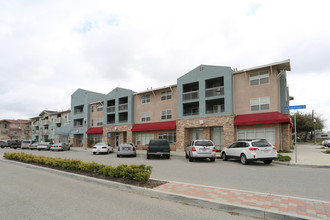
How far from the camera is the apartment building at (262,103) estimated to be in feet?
70.9

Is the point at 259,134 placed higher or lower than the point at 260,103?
lower

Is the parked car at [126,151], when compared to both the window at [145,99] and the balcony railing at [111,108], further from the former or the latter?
the balcony railing at [111,108]

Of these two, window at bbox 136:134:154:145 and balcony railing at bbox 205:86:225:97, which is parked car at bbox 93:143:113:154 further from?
balcony railing at bbox 205:86:225:97

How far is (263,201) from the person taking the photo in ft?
17.2

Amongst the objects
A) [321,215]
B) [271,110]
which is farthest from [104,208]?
[271,110]

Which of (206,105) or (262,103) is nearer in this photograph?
(262,103)

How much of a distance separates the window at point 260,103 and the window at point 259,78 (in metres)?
1.72

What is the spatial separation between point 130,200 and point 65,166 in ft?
20.1

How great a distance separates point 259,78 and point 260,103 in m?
2.67

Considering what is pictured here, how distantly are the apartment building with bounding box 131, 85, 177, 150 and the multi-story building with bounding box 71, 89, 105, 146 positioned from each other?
43.2 ft

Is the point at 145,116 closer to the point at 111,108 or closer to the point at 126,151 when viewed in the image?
the point at 111,108

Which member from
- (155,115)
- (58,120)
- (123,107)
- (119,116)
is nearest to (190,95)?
(155,115)

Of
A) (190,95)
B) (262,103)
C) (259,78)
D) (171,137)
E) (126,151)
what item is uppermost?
(259,78)

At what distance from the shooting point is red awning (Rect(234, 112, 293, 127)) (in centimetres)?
2009
